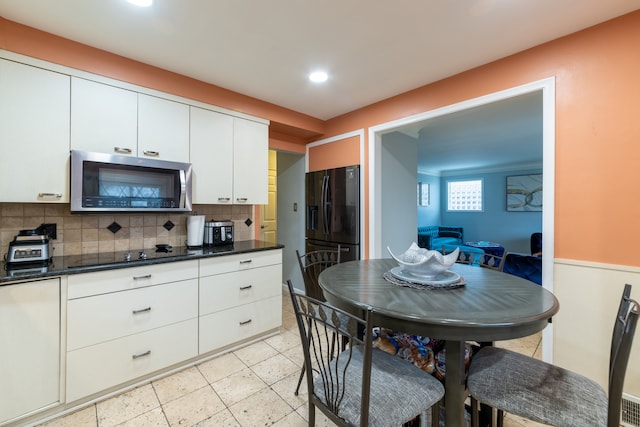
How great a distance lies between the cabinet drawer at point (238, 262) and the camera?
2230 mm

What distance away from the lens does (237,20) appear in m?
1.72

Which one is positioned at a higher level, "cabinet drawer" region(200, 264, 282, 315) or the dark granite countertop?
the dark granite countertop

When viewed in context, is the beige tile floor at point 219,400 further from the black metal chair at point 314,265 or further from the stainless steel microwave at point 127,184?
the stainless steel microwave at point 127,184

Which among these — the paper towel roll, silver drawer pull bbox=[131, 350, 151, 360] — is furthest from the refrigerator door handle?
silver drawer pull bbox=[131, 350, 151, 360]

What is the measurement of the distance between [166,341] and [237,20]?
7.56ft

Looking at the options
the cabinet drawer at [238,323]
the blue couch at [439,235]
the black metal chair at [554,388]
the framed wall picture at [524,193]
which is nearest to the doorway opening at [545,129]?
the black metal chair at [554,388]

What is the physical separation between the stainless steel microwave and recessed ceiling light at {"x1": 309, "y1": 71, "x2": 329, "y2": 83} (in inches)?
53.5

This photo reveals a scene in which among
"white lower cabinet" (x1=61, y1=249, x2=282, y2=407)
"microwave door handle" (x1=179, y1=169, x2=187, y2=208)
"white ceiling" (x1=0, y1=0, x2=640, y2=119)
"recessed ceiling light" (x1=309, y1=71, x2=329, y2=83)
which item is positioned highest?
"recessed ceiling light" (x1=309, y1=71, x2=329, y2=83)

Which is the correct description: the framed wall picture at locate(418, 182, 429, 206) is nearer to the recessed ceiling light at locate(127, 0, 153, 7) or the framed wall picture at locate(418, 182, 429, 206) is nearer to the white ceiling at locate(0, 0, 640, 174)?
the white ceiling at locate(0, 0, 640, 174)

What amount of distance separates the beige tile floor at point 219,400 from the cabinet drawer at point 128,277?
28.9 inches

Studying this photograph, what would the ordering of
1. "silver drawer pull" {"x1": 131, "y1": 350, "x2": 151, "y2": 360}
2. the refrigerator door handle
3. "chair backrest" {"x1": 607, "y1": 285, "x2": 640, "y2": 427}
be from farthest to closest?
the refrigerator door handle
"silver drawer pull" {"x1": 131, "y1": 350, "x2": 151, "y2": 360}
"chair backrest" {"x1": 607, "y1": 285, "x2": 640, "y2": 427}

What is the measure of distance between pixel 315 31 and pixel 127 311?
90.8 inches

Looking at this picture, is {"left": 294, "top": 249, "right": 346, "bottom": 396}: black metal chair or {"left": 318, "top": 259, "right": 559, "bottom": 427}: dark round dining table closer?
{"left": 318, "top": 259, "right": 559, "bottom": 427}: dark round dining table

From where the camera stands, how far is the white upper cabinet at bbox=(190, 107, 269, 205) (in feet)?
8.15
